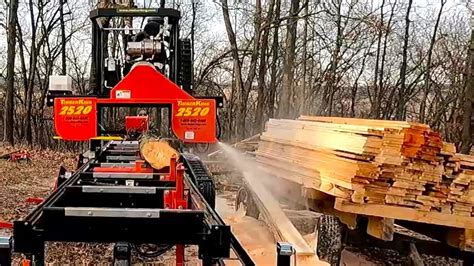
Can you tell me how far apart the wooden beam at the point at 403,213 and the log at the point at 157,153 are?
81.2 inches

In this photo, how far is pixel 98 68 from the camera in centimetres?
822

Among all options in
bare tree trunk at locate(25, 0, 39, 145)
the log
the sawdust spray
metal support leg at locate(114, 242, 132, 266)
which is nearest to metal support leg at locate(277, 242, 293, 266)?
metal support leg at locate(114, 242, 132, 266)

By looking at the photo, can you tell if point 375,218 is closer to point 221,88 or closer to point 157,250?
point 157,250

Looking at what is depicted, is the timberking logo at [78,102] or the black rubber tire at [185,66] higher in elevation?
the black rubber tire at [185,66]

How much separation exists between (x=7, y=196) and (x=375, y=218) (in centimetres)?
716

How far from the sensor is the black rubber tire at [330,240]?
7.21m

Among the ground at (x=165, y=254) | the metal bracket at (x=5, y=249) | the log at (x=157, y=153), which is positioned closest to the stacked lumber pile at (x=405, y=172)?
the ground at (x=165, y=254)

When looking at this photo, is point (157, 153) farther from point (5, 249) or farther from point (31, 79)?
point (31, 79)

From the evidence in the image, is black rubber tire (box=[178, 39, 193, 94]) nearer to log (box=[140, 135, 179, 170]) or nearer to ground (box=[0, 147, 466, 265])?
log (box=[140, 135, 179, 170])

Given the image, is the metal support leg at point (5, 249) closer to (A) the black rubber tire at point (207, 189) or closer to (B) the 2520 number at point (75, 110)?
(A) the black rubber tire at point (207, 189)

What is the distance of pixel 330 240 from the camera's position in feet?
24.3

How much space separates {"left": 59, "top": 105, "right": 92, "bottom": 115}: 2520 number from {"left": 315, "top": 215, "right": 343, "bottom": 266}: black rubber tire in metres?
3.48

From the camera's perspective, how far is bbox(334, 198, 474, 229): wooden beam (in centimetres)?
641

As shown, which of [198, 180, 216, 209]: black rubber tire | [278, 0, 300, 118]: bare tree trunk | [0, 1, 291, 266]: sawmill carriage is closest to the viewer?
[0, 1, 291, 266]: sawmill carriage
